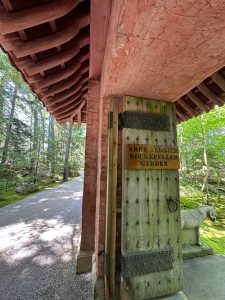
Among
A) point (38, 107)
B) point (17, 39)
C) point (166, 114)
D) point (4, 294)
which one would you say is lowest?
point (4, 294)

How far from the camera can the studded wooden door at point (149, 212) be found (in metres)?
1.91

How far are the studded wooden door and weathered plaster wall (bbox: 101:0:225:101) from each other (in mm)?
490

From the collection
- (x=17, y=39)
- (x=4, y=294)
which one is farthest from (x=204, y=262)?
(x=17, y=39)

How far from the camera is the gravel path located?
2564 mm

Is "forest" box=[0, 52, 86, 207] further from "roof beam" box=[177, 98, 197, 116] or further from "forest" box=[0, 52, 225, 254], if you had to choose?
"roof beam" box=[177, 98, 197, 116]

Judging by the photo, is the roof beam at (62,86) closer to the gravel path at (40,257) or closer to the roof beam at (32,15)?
the roof beam at (32,15)

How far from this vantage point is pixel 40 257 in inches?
136

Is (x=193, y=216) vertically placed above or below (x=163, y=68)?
below

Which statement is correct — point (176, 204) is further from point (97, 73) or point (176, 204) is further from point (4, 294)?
point (4, 294)

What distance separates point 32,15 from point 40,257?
3853 millimetres

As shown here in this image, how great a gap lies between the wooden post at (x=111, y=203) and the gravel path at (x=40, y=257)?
724 millimetres

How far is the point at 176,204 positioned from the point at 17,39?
2.33 m

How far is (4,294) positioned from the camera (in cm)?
251

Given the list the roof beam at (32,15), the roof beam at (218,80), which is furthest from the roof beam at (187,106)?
the roof beam at (32,15)
